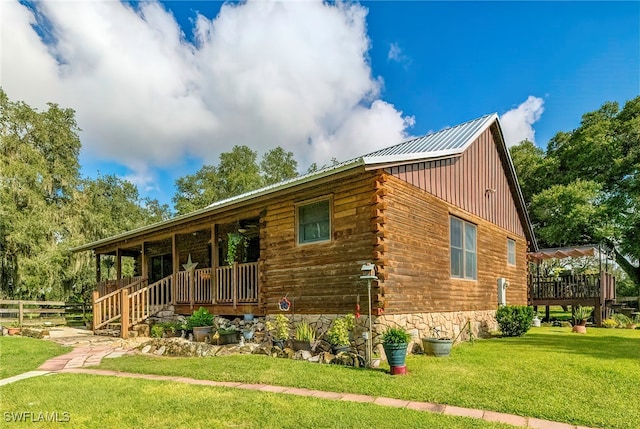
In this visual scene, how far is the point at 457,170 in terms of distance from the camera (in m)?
10.9

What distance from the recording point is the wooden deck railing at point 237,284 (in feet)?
34.3

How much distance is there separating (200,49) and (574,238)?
20443 mm

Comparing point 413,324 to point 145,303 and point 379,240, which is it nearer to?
point 379,240

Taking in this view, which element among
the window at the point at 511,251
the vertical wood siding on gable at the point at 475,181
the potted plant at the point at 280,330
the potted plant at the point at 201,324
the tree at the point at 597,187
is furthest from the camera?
the tree at the point at 597,187

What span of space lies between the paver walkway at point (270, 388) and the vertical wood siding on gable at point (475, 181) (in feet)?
→ 14.9

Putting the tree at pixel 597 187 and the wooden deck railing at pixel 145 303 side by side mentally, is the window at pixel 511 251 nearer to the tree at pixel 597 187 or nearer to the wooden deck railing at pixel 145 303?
the tree at pixel 597 187

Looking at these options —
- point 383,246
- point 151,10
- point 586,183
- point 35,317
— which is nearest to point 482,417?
point 383,246

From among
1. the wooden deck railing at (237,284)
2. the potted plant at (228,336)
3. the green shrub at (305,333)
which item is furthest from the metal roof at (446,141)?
the potted plant at (228,336)

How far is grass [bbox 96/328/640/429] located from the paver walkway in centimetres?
17

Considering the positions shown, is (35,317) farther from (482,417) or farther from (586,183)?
(586,183)

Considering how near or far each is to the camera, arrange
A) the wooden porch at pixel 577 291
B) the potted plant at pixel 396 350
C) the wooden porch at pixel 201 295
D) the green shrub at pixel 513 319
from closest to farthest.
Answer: the potted plant at pixel 396 350, the wooden porch at pixel 201 295, the green shrub at pixel 513 319, the wooden porch at pixel 577 291

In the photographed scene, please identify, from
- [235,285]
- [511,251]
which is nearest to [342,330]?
[235,285]

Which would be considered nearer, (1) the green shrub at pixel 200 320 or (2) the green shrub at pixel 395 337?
(2) the green shrub at pixel 395 337

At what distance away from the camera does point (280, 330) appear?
8812 mm
